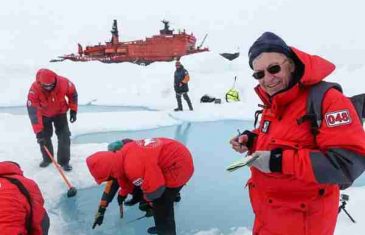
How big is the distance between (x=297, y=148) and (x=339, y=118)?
21 centimetres

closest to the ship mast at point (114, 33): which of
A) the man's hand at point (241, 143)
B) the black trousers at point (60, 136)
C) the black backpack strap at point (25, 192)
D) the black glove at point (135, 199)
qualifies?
the black trousers at point (60, 136)

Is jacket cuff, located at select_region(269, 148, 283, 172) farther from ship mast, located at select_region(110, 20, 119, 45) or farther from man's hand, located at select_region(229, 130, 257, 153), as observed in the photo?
ship mast, located at select_region(110, 20, 119, 45)

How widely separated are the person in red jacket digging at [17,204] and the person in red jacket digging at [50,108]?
2.67 m

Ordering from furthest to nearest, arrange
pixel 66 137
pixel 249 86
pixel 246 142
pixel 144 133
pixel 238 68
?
1. pixel 238 68
2. pixel 249 86
3. pixel 144 133
4. pixel 66 137
5. pixel 246 142

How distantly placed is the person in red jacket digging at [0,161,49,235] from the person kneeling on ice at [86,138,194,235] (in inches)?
32.5

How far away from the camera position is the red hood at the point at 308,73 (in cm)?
148

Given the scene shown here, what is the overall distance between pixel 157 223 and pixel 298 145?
80.0 inches

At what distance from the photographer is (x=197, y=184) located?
182 inches

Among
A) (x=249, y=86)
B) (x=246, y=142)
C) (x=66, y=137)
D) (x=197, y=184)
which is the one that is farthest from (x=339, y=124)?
(x=249, y=86)

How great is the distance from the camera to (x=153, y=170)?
301 centimetres

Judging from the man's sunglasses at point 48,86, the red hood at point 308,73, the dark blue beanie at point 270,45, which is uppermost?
the dark blue beanie at point 270,45

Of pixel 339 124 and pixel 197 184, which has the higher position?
pixel 339 124

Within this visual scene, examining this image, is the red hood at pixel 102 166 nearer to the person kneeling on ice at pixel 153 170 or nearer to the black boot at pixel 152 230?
the person kneeling on ice at pixel 153 170

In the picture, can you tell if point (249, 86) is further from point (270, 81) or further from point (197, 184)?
point (270, 81)
